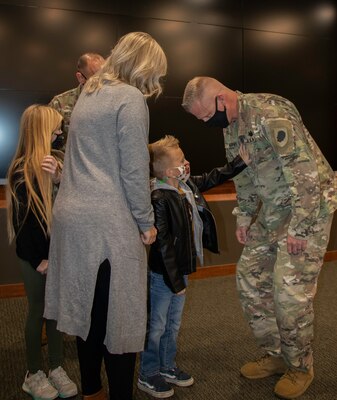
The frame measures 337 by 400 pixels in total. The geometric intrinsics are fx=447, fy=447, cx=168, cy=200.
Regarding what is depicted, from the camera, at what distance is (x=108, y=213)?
4.72 ft

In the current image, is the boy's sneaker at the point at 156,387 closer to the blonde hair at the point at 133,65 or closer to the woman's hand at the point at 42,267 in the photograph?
the woman's hand at the point at 42,267

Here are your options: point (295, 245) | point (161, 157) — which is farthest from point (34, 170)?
point (295, 245)

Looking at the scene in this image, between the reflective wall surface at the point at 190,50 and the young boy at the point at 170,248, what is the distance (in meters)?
2.66

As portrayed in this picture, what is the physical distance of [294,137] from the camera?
6.18 feet

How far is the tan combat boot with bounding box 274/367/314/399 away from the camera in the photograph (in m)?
2.01

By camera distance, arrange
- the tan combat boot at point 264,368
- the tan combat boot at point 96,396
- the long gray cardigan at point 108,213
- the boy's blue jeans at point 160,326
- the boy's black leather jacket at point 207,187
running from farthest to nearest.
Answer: the tan combat boot at point 264,368
the boy's black leather jacket at point 207,187
the boy's blue jeans at point 160,326
the tan combat boot at point 96,396
the long gray cardigan at point 108,213

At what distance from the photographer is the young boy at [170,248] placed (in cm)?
190

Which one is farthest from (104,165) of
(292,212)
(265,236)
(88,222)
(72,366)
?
(72,366)

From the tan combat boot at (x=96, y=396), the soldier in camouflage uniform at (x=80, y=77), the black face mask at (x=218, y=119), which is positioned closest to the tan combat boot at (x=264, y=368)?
the tan combat boot at (x=96, y=396)

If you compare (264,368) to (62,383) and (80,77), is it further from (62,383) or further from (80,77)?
(80,77)

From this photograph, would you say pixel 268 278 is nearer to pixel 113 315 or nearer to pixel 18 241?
pixel 113 315

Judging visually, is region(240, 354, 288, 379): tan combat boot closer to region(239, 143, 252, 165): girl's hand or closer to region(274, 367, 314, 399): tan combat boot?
region(274, 367, 314, 399): tan combat boot

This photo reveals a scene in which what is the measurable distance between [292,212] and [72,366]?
1.38 m

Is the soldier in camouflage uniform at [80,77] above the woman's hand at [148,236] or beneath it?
above
